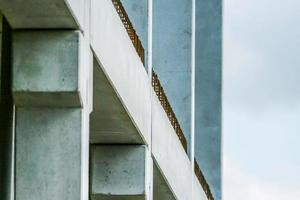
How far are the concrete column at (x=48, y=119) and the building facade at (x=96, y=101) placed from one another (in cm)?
1

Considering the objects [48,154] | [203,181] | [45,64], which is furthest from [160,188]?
[45,64]

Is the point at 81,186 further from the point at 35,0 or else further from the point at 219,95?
the point at 219,95

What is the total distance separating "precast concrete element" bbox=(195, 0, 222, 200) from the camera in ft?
157

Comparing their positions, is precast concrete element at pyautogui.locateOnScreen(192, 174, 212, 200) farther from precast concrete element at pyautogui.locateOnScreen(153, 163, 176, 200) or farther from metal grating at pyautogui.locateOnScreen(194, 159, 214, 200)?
precast concrete element at pyautogui.locateOnScreen(153, 163, 176, 200)

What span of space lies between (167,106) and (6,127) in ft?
45.3

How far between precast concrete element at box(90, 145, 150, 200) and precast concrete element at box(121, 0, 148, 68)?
195 cm

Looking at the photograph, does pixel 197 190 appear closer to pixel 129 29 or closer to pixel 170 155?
pixel 170 155

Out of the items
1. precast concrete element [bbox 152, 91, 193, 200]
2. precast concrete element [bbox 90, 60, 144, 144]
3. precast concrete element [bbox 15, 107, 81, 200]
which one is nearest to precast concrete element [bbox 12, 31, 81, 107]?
precast concrete element [bbox 15, 107, 81, 200]

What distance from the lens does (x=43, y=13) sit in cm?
2233

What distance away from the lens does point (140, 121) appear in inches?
1178

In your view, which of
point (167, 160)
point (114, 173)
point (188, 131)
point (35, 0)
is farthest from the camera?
point (188, 131)

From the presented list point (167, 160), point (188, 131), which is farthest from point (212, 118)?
point (167, 160)

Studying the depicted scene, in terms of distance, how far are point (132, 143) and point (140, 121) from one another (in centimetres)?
105

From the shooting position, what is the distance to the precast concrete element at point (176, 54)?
135 feet
